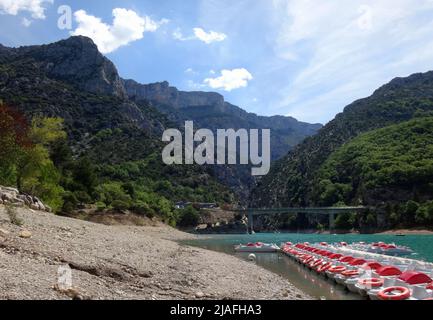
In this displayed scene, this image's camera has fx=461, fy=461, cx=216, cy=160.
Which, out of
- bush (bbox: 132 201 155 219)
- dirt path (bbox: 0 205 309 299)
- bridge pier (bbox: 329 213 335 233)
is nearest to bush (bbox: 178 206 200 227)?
bridge pier (bbox: 329 213 335 233)

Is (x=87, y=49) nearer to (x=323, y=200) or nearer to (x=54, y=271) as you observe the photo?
(x=323, y=200)

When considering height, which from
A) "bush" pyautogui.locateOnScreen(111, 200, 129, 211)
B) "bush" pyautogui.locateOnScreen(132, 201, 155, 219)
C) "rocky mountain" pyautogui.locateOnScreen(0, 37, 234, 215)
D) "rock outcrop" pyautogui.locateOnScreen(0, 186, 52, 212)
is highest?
"rocky mountain" pyautogui.locateOnScreen(0, 37, 234, 215)

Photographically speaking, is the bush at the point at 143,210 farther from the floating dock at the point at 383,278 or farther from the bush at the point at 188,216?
the floating dock at the point at 383,278

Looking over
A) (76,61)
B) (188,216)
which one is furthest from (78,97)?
(188,216)

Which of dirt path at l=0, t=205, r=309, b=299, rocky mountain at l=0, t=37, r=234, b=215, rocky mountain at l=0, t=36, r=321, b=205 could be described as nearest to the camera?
dirt path at l=0, t=205, r=309, b=299

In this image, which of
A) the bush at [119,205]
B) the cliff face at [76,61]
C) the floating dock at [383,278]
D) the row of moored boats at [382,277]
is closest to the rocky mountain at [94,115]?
the cliff face at [76,61]

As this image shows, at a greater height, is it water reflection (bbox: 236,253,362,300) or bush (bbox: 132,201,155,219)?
bush (bbox: 132,201,155,219)

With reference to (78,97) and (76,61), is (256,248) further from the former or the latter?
(76,61)

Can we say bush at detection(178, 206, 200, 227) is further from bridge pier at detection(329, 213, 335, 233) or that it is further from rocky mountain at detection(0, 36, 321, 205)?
bridge pier at detection(329, 213, 335, 233)

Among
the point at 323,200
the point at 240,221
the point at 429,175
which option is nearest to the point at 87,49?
the point at 240,221

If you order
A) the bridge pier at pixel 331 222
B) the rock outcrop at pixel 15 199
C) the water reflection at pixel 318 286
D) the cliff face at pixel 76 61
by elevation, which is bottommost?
the bridge pier at pixel 331 222

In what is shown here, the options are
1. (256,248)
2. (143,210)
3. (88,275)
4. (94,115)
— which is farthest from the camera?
(94,115)

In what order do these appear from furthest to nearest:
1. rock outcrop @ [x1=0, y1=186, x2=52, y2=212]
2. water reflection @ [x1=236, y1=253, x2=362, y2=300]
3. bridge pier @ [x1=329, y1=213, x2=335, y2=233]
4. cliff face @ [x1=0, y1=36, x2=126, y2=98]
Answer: cliff face @ [x1=0, y1=36, x2=126, y2=98], bridge pier @ [x1=329, y1=213, x2=335, y2=233], rock outcrop @ [x1=0, y1=186, x2=52, y2=212], water reflection @ [x1=236, y1=253, x2=362, y2=300]

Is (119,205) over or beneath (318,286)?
over
